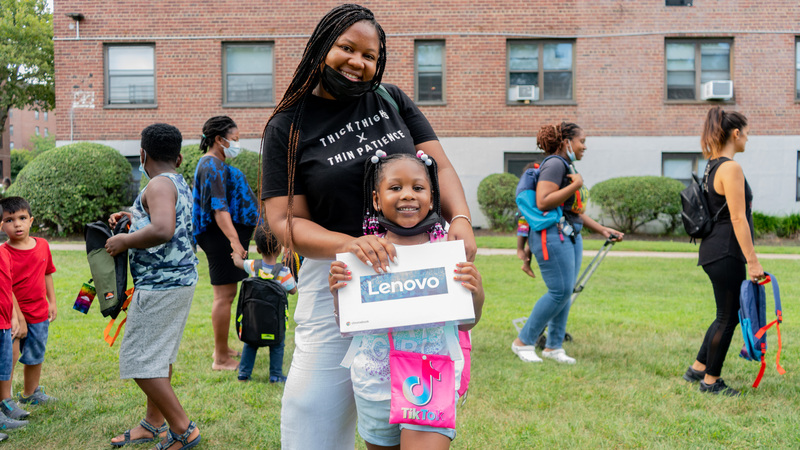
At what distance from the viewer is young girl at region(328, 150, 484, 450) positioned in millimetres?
2180

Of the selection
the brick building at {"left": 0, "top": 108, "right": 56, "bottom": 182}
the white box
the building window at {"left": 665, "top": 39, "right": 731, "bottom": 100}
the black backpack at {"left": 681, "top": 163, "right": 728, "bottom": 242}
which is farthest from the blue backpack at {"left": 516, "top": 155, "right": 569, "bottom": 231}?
the brick building at {"left": 0, "top": 108, "right": 56, "bottom": 182}

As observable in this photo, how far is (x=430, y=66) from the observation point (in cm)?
1781

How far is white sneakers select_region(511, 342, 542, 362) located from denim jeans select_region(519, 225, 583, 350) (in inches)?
1.9

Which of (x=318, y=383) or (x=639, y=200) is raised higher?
(x=639, y=200)

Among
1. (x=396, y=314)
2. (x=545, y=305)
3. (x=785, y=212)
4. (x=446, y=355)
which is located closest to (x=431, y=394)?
(x=446, y=355)

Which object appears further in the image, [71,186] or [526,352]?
[71,186]

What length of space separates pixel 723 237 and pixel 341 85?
3579mm

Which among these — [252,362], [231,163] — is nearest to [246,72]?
[231,163]

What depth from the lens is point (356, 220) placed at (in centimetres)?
237

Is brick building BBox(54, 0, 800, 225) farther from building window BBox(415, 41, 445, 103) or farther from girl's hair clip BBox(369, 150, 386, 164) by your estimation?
girl's hair clip BBox(369, 150, 386, 164)

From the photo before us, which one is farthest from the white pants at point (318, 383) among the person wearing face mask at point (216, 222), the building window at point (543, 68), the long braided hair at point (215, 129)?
the building window at point (543, 68)

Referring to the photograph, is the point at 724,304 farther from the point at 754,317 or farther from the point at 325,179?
the point at 325,179

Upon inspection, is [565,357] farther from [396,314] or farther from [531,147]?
[531,147]

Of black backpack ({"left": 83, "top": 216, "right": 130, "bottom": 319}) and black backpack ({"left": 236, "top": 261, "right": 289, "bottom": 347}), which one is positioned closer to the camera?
black backpack ({"left": 83, "top": 216, "right": 130, "bottom": 319})
